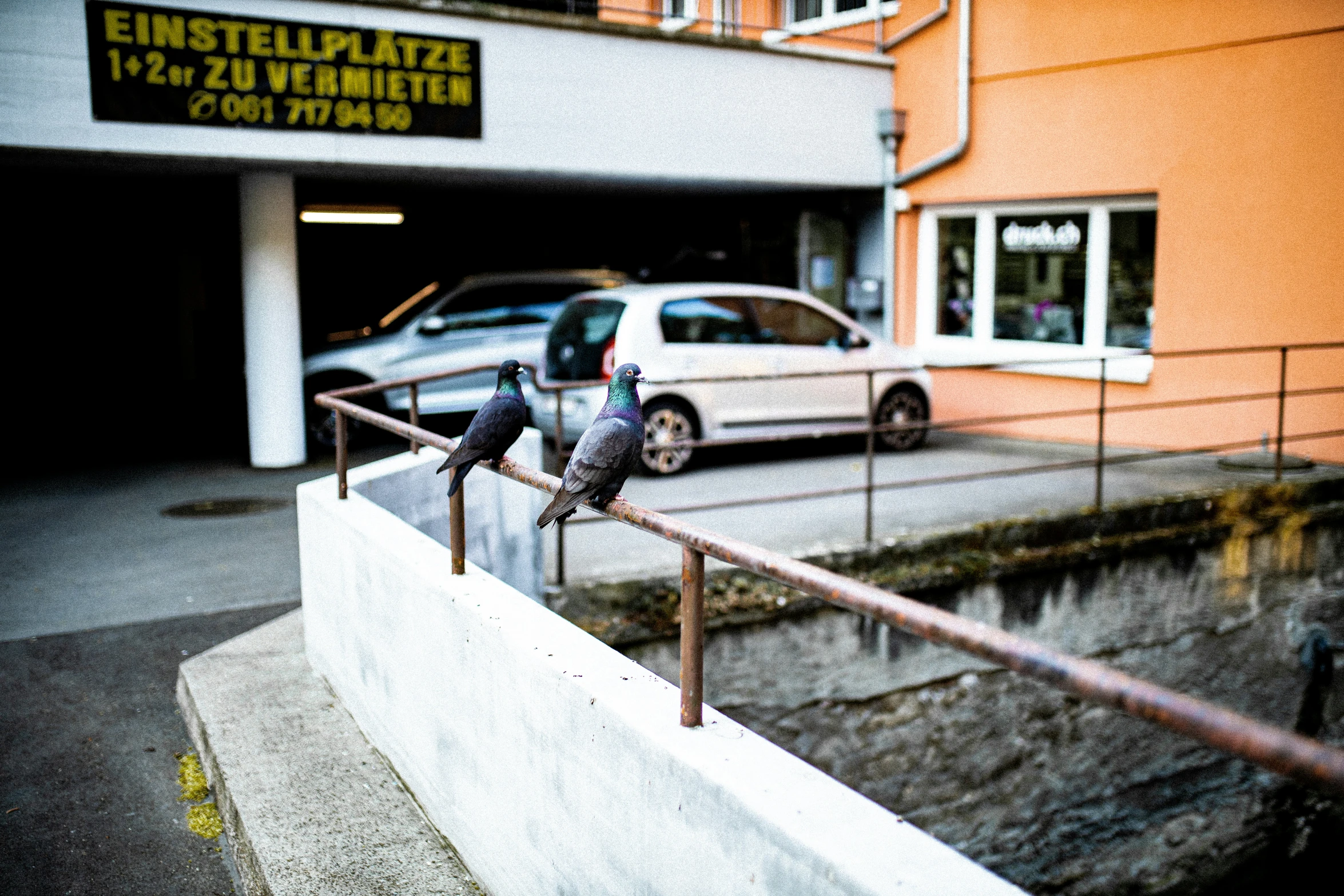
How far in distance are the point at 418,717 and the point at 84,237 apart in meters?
17.8

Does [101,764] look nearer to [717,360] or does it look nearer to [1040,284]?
[717,360]

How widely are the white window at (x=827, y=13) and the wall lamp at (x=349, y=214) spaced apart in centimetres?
579

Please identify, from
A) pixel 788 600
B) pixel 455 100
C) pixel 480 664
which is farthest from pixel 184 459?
pixel 480 664

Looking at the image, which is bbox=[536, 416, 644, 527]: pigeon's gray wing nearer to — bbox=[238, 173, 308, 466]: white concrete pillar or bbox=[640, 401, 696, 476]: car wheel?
bbox=[640, 401, 696, 476]: car wheel

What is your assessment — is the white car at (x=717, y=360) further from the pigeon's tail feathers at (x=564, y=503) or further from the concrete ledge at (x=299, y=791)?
the pigeon's tail feathers at (x=564, y=503)

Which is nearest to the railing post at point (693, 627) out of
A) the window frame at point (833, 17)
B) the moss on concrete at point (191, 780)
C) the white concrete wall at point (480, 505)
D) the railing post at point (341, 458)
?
the moss on concrete at point (191, 780)

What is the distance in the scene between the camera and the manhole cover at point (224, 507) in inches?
378

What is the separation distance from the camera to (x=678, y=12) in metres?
15.2

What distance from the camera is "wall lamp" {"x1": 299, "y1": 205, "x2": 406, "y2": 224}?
1565 cm

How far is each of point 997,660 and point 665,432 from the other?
855 cm

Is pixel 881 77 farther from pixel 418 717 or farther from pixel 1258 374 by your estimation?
pixel 418 717

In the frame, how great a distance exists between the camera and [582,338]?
Result: 10.7m

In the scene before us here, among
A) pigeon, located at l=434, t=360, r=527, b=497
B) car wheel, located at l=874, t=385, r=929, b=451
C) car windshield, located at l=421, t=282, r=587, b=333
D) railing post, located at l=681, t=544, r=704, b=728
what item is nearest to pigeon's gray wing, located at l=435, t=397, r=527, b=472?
pigeon, located at l=434, t=360, r=527, b=497

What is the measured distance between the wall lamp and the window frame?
19.6 ft
